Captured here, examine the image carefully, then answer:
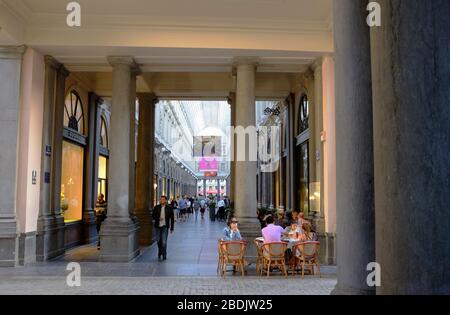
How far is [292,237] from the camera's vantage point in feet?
29.2

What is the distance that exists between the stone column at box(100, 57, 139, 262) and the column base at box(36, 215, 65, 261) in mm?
1312

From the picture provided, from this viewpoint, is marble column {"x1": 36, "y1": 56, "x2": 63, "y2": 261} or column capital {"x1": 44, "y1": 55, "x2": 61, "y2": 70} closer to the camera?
marble column {"x1": 36, "y1": 56, "x2": 63, "y2": 261}

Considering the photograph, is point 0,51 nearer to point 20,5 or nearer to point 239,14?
point 20,5

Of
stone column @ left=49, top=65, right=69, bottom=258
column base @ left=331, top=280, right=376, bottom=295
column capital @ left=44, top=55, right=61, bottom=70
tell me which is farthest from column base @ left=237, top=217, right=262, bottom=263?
column base @ left=331, top=280, right=376, bottom=295

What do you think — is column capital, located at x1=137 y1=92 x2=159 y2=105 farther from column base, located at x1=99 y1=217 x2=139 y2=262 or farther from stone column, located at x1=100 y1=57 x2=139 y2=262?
column base, located at x1=99 y1=217 x2=139 y2=262

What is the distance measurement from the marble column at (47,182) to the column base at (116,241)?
1317 millimetres

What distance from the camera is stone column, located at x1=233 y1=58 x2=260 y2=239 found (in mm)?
10094

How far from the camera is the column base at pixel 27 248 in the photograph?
9.13 meters

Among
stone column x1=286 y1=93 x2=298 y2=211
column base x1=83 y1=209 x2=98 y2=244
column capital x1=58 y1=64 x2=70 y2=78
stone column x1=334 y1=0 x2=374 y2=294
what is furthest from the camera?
stone column x1=286 y1=93 x2=298 y2=211

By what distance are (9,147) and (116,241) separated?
9.88ft

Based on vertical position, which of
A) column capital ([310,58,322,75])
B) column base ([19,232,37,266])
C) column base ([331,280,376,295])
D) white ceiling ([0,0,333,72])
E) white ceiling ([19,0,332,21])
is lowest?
column base ([19,232,37,266])

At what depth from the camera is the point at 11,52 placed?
941 centimetres

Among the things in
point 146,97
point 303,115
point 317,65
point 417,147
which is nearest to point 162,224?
point 317,65

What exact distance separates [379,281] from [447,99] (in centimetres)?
106
